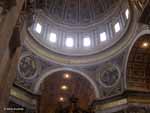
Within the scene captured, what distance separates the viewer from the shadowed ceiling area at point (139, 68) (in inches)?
664

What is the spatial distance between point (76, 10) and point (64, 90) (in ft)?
28.6

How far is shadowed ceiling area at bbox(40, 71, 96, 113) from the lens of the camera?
19.6m

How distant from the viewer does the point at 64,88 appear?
73.0 feet

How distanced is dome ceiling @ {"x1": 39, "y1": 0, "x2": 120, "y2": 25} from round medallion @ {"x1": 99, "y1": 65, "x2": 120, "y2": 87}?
20.7ft

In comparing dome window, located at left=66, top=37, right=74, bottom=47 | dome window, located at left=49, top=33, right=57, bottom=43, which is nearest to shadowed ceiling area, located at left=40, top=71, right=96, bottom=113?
dome window, located at left=66, top=37, right=74, bottom=47

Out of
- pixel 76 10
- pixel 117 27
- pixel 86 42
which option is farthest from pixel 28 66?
pixel 76 10

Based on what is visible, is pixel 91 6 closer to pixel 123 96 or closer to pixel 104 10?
pixel 104 10

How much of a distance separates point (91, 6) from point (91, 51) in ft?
18.4

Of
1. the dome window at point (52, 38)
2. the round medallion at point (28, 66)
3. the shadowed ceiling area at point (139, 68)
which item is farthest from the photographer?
the dome window at point (52, 38)

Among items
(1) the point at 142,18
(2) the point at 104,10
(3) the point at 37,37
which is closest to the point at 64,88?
(3) the point at 37,37

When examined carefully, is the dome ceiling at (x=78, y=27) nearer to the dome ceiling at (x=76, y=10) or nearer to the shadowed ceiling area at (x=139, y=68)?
the dome ceiling at (x=76, y=10)

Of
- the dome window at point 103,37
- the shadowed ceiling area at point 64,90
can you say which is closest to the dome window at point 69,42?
the dome window at point 103,37

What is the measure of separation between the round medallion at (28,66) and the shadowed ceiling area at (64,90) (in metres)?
1.71

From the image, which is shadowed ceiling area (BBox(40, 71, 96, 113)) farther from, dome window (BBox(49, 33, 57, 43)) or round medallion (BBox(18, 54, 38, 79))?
dome window (BBox(49, 33, 57, 43))
